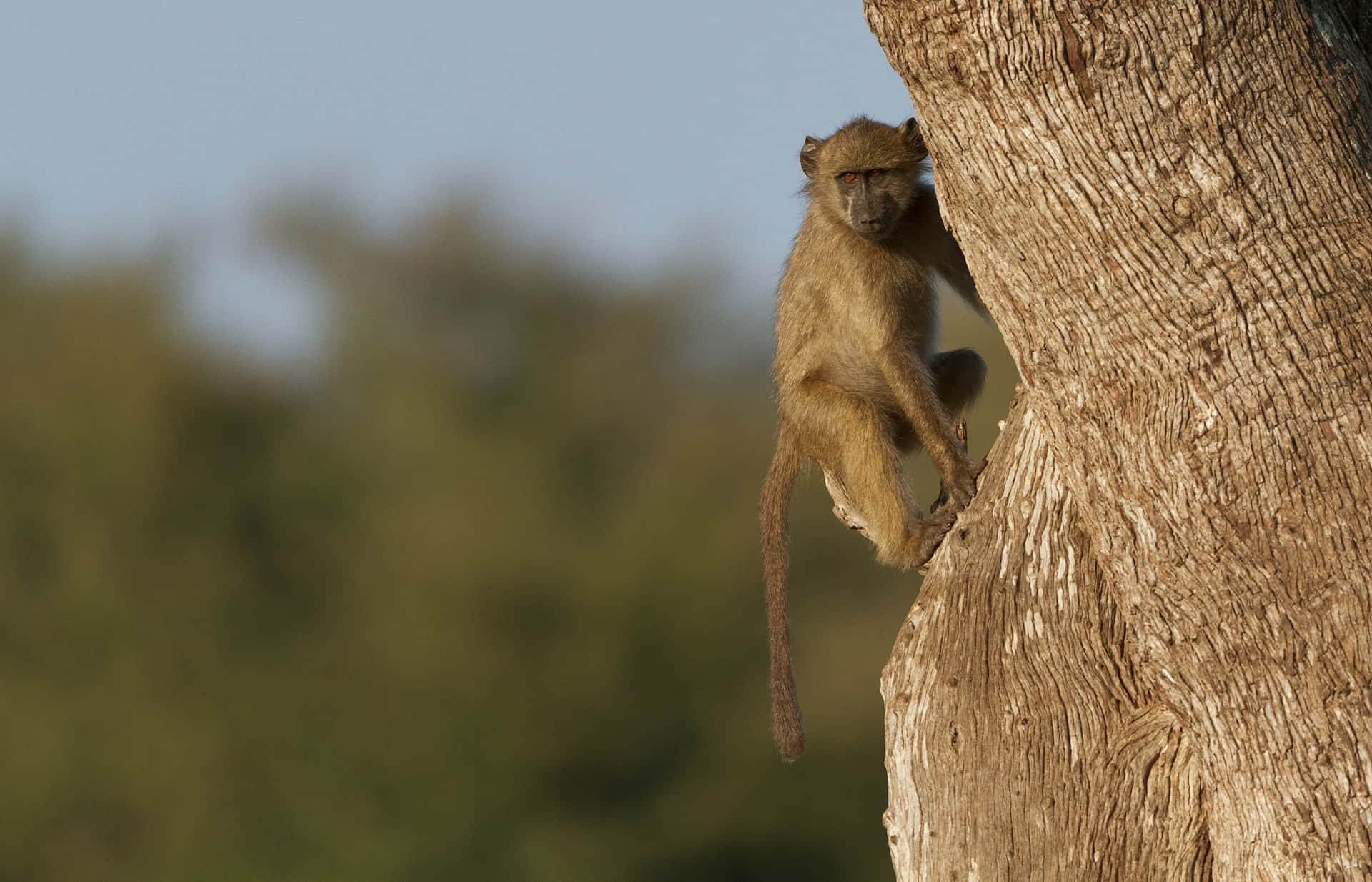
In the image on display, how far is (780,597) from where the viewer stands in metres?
6.51

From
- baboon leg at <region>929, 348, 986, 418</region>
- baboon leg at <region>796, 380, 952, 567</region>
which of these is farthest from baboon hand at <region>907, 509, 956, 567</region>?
baboon leg at <region>929, 348, 986, 418</region>

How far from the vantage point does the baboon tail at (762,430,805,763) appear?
19.9ft

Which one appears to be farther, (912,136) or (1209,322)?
(912,136)

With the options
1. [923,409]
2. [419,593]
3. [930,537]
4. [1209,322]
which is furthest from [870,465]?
[419,593]

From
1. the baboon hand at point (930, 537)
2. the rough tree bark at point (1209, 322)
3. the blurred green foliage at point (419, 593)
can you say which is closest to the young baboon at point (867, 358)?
the baboon hand at point (930, 537)

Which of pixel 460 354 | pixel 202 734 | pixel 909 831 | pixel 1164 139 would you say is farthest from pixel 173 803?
pixel 1164 139

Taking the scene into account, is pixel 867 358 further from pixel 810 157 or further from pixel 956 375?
pixel 810 157

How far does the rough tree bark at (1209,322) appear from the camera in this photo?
3734mm

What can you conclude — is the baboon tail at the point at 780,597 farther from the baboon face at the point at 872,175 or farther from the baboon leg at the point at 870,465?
the baboon face at the point at 872,175

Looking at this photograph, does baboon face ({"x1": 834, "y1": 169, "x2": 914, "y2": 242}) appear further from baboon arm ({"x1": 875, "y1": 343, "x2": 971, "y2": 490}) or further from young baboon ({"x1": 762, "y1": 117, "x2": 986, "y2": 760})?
baboon arm ({"x1": 875, "y1": 343, "x2": 971, "y2": 490})

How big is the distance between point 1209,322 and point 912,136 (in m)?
2.84

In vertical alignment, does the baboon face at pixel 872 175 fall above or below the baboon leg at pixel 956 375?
above

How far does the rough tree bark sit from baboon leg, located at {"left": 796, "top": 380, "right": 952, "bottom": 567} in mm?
1804

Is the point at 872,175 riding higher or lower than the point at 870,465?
higher
